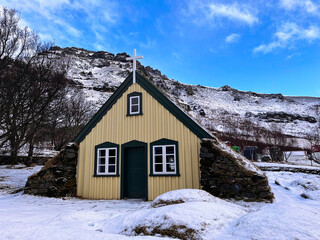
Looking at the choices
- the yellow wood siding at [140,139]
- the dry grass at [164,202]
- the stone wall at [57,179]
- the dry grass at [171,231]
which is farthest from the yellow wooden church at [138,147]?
the dry grass at [171,231]

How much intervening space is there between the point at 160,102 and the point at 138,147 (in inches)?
89.2

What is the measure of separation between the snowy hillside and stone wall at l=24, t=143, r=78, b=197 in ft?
157

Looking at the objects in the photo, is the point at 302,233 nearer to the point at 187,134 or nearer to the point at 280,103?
the point at 187,134

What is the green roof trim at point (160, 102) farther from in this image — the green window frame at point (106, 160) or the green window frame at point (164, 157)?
the green window frame at point (106, 160)

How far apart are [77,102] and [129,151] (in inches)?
815

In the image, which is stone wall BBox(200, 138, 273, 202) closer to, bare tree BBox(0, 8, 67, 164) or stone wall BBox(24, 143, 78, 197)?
stone wall BBox(24, 143, 78, 197)

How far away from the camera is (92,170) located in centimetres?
1025

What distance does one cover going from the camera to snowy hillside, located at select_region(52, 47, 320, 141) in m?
63.5

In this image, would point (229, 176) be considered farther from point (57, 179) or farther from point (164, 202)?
point (57, 179)

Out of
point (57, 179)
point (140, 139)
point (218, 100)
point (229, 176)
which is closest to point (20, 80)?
point (57, 179)

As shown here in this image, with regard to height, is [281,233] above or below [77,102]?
below

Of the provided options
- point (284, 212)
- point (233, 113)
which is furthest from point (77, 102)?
point (233, 113)

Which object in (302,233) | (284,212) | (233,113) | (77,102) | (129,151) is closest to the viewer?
(302,233)

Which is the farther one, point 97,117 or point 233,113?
point 233,113
